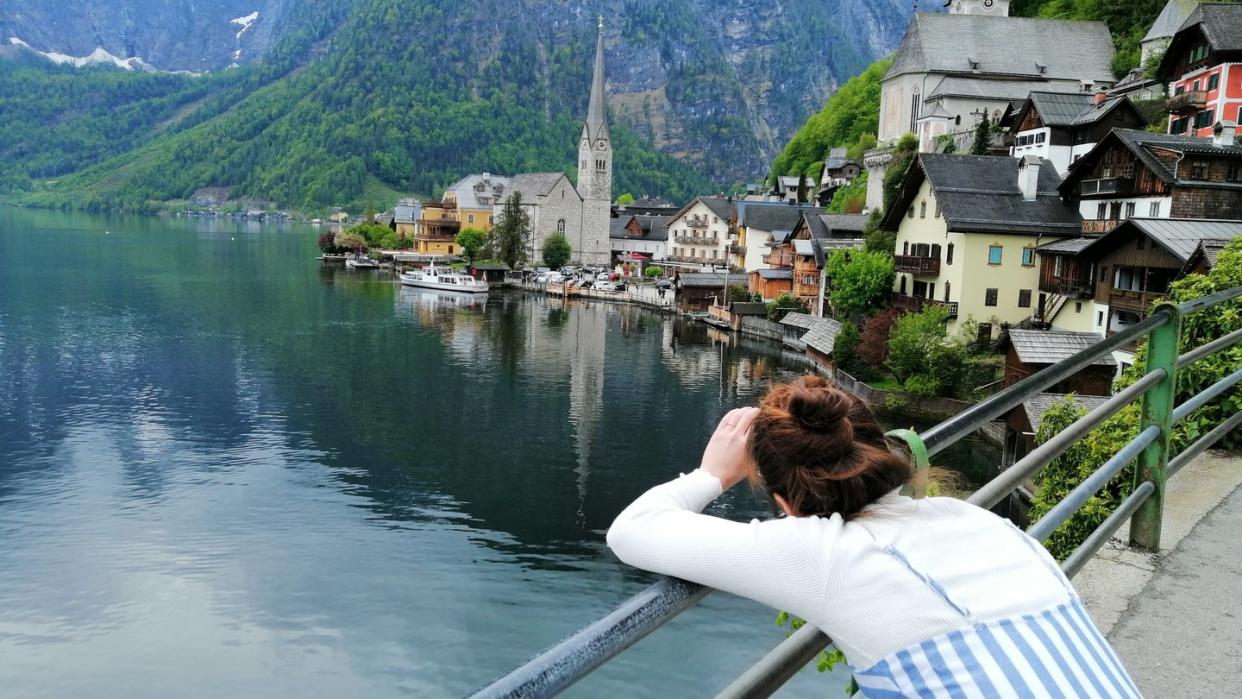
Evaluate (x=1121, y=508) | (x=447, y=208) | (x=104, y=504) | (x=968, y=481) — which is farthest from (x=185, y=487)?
(x=447, y=208)

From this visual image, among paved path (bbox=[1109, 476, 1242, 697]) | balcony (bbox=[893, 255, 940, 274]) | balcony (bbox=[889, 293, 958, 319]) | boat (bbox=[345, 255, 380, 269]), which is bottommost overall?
boat (bbox=[345, 255, 380, 269])

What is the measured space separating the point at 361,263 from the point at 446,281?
59.4ft

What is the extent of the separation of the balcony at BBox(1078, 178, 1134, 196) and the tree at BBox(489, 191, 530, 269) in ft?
162

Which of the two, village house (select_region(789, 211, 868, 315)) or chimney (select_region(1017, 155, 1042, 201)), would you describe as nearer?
chimney (select_region(1017, 155, 1042, 201))

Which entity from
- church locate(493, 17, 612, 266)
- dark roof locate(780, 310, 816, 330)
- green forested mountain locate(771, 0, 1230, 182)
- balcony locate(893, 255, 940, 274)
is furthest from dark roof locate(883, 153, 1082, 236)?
church locate(493, 17, 612, 266)

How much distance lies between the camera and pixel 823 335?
37.0m

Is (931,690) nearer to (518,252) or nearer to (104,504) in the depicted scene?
(104,504)

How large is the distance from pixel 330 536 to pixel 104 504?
5.18 m

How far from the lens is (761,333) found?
1810 inches

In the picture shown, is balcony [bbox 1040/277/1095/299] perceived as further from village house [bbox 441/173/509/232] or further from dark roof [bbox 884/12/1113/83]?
village house [bbox 441/173/509/232]

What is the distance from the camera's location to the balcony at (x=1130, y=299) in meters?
22.9

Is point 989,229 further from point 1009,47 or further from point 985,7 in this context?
point 985,7

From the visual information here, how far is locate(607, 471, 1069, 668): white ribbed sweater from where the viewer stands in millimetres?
1505

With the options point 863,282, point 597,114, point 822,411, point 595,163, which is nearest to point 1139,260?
point 863,282
